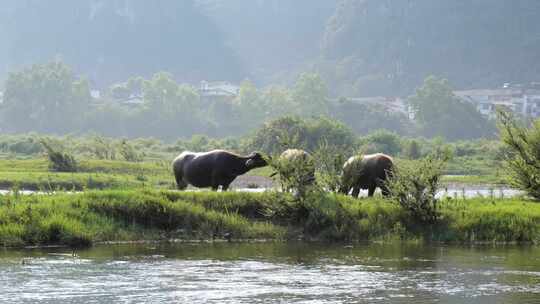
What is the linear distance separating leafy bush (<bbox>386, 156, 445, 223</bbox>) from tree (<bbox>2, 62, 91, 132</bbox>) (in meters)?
127

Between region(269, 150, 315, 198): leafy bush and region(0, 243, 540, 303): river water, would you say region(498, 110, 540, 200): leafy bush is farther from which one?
region(269, 150, 315, 198): leafy bush

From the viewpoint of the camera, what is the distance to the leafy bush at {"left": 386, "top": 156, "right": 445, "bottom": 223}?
25.0 meters

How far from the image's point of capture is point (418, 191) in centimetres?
2495

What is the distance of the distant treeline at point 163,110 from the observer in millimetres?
145000

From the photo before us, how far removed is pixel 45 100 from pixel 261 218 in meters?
129

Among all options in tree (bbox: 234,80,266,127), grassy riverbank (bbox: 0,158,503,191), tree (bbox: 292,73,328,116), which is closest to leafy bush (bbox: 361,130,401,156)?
grassy riverbank (bbox: 0,158,503,191)

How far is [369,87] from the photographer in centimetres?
18838

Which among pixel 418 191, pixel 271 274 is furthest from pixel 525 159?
pixel 271 274

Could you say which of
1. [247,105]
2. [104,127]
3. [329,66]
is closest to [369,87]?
[329,66]

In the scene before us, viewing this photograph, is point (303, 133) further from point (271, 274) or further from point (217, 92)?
point (217, 92)

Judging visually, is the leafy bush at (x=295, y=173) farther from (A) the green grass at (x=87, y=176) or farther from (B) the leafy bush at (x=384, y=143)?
(B) the leafy bush at (x=384, y=143)

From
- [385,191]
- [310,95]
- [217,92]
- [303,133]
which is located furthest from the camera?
[217,92]

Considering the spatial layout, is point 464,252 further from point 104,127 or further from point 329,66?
point 329,66

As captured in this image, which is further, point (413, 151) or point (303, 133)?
point (413, 151)
